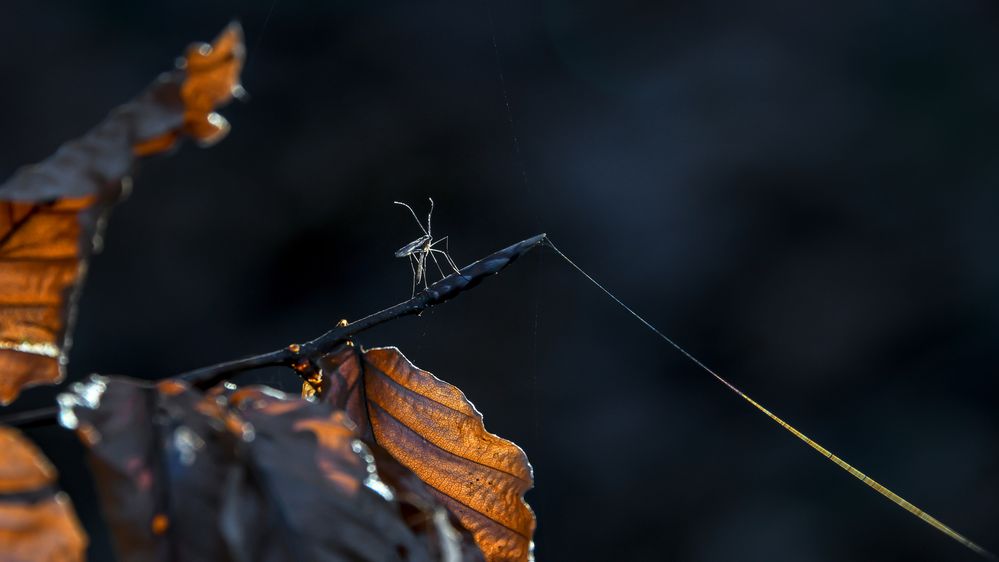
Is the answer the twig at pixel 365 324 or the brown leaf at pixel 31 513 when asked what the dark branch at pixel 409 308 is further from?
the brown leaf at pixel 31 513

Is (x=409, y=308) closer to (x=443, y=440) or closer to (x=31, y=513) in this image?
(x=443, y=440)

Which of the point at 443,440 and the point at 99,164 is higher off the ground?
the point at 99,164

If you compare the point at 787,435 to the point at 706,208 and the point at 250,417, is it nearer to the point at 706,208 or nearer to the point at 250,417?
the point at 706,208

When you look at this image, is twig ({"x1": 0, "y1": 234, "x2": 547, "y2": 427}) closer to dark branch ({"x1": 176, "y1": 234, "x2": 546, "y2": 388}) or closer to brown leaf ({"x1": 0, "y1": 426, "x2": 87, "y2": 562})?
dark branch ({"x1": 176, "y1": 234, "x2": 546, "y2": 388})

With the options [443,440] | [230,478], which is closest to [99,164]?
[230,478]

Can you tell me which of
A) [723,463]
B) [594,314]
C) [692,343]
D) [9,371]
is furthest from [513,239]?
[9,371]

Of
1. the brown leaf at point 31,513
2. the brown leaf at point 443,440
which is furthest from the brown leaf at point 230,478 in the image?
the brown leaf at point 443,440
